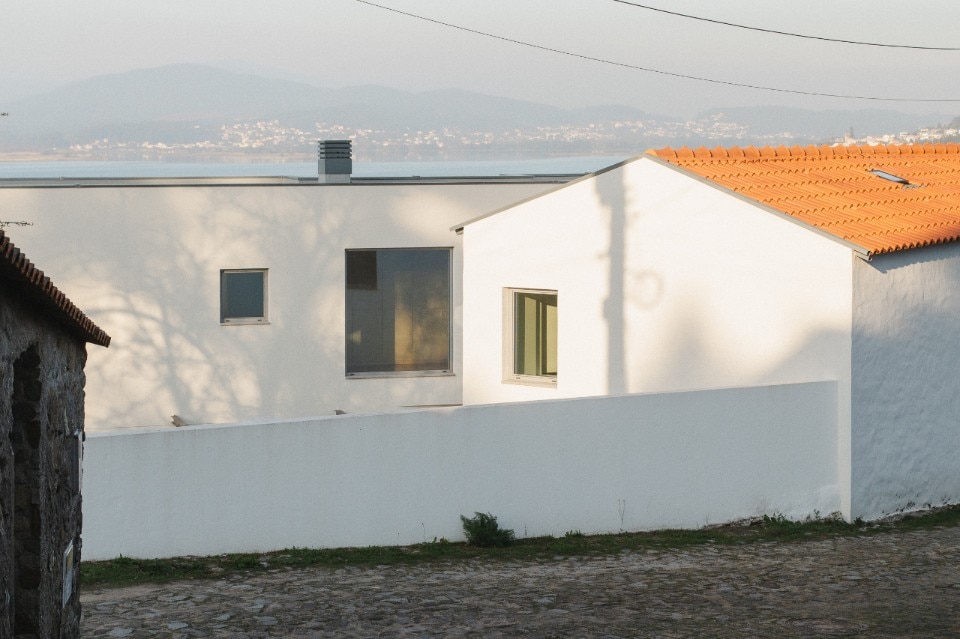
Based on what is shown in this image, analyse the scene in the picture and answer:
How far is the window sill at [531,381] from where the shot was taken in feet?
54.4

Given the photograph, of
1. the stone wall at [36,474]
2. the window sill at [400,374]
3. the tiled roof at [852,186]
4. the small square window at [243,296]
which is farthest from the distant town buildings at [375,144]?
the stone wall at [36,474]

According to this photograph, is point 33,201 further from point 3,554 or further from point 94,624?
point 3,554

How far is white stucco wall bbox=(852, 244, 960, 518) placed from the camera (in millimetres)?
14016

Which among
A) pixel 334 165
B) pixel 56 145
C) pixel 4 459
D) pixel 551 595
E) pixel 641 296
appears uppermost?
pixel 56 145

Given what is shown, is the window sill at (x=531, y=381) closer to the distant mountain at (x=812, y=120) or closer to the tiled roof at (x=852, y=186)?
the tiled roof at (x=852, y=186)

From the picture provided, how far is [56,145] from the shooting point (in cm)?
3959

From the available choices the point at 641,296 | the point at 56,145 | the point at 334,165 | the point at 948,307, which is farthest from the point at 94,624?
the point at 56,145

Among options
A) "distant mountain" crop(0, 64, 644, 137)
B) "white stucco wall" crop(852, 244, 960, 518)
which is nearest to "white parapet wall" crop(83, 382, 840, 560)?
"white stucco wall" crop(852, 244, 960, 518)

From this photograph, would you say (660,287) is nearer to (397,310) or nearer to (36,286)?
(397,310)

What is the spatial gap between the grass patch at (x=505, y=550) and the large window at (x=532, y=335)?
12.2 ft

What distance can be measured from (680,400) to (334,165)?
424 inches

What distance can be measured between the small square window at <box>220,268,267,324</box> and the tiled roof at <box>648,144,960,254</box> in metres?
7.32

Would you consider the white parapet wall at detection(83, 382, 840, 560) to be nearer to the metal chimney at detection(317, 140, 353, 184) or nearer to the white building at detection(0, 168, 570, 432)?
the white building at detection(0, 168, 570, 432)

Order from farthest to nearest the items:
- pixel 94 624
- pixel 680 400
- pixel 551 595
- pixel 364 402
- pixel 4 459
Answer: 1. pixel 364 402
2. pixel 680 400
3. pixel 551 595
4. pixel 94 624
5. pixel 4 459
